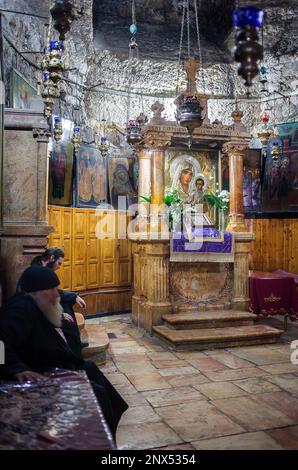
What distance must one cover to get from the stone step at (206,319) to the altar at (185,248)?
28cm

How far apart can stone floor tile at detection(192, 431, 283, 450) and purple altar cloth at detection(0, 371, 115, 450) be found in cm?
157

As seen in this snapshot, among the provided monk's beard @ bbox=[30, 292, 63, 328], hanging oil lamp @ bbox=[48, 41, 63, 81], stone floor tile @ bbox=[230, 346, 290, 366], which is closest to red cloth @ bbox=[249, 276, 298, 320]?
stone floor tile @ bbox=[230, 346, 290, 366]

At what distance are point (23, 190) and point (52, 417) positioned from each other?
3.66m

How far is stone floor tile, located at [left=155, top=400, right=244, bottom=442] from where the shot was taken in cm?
396

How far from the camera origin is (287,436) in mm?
3902

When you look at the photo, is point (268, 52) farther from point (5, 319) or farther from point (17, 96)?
point (5, 319)

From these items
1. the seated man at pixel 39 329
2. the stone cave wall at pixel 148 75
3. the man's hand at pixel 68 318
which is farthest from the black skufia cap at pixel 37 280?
the stone cave wall at pixel 148 75

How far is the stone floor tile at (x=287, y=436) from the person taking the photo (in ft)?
12.2

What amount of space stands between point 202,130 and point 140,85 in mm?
4484

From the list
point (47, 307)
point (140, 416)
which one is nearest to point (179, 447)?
point (140, 416)

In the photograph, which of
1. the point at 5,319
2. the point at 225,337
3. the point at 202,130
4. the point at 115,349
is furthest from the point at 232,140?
the point at 5,319

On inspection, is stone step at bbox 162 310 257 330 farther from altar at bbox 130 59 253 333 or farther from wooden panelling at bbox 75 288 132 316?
wooden panelling at bbox 75 288 132 316

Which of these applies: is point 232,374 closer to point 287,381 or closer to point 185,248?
point 287,381

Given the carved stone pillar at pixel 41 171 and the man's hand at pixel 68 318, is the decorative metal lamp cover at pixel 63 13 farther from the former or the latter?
the man's hand at pixel 68 318
